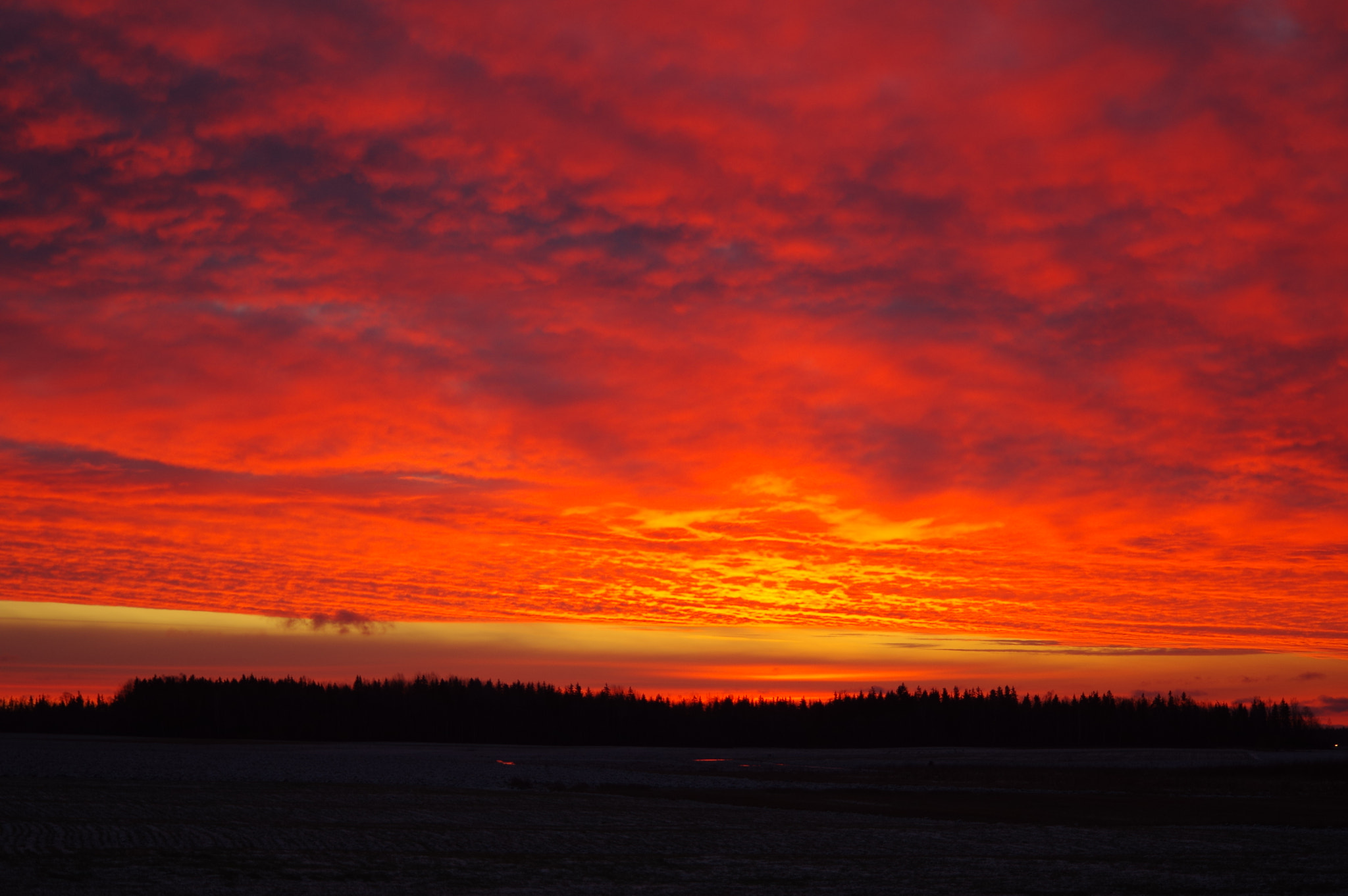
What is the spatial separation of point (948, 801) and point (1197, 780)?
38581 millimetres

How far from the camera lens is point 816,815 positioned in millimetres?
47594

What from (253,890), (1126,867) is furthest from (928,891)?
(253,890)

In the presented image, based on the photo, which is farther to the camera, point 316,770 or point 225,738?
point 225,738

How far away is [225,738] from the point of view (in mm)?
199875

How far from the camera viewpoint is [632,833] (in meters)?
37.7

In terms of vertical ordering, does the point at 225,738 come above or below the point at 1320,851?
below

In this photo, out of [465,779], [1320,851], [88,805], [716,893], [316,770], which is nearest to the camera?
[716,893]

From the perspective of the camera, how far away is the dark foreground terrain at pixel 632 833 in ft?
85.6

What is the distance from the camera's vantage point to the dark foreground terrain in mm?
26094

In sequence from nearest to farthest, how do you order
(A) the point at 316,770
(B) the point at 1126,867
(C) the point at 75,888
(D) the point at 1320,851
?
(C) the point at 75,888
(B) the point at 1126,867
(D) the point at 1320,851
(A) the point at 316,770

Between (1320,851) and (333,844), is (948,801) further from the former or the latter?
(333,844)

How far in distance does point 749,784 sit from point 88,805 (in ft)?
141

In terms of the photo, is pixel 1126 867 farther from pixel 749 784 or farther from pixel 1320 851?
pixel 749 784

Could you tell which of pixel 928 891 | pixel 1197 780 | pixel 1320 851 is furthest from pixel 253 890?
pixel 1197 780
